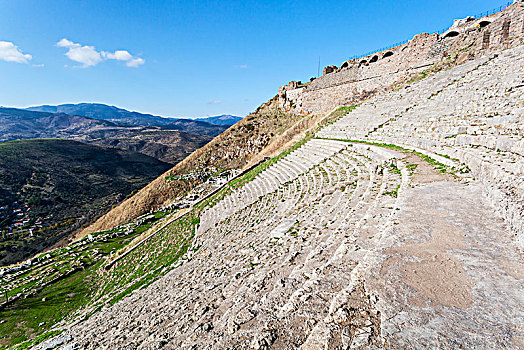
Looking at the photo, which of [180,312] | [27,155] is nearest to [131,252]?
[180,312]

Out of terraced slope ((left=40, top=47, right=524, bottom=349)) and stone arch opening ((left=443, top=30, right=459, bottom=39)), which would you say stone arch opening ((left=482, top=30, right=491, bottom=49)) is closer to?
stone arch opening ((left=443, top=30, right=459, bottom=39))

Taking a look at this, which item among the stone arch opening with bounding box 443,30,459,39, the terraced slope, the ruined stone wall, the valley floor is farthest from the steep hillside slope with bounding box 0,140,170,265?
the stone arch opening with bounding box 443,30,459,39

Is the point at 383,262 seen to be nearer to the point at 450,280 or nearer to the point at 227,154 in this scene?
the point at 450,280

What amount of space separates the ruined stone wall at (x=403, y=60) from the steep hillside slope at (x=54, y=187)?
40.6 m

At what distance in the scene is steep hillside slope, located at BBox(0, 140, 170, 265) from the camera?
3841cm

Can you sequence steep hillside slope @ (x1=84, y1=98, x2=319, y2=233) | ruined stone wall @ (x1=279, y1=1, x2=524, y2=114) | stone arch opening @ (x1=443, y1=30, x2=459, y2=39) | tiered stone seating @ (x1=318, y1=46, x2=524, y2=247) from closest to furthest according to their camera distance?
tiered stone seating @ (x1=318, y1=46, x2=524, y2=247)
ruined stone wall @ (x1=279, y1=1, x2=524, y2=114)
stone arch opening @ (x1=443, y1=30, x2=459, y2=39)
steep hillside slope @ (x1=84, y1=98, x2=319, y2=233)

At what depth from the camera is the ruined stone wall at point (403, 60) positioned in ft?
50.9

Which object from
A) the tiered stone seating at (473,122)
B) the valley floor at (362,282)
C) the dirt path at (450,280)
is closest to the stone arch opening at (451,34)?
the tiered stone seating at (473,122)

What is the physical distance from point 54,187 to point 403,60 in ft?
243

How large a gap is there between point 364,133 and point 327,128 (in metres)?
6.01

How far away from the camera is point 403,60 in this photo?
2452cm

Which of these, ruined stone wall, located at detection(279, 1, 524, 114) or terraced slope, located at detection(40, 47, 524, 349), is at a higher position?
ruined stone wall, located at detection(279, 1, 524, 114)

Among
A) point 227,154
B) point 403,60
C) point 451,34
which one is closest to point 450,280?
point 451,34

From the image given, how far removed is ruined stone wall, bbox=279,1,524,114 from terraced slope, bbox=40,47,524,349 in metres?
6.17
